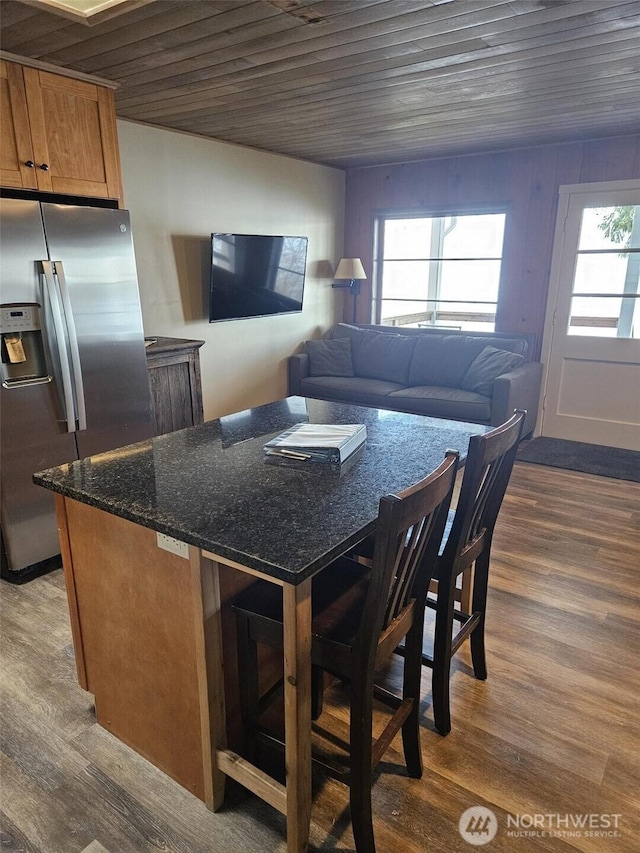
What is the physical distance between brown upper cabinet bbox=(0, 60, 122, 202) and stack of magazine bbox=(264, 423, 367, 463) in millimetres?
1942

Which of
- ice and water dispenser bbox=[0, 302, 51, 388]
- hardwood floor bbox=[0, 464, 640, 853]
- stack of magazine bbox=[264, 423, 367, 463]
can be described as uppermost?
ice and water dispenser bbox=[0, 302, 51, 388]

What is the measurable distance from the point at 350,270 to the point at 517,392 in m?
2.18

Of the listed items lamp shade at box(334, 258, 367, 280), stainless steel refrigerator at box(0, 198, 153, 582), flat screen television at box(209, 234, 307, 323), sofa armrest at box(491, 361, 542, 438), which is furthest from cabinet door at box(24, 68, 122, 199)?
sofa armrest at box(491, 361, 542, 438)

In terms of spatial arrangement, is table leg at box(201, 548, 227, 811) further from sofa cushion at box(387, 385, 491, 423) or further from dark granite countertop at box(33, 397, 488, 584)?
sofa cushion at box(387, 385, 491, 423)

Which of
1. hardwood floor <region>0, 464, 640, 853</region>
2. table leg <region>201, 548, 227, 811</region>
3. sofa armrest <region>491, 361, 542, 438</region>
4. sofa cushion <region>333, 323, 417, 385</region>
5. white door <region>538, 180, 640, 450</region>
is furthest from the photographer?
sofa cushion <region>333, 323, 417, 385</region>

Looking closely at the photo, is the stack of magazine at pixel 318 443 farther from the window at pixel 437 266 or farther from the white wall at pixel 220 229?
the window at pixel 437 266

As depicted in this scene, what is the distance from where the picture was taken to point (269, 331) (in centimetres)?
526

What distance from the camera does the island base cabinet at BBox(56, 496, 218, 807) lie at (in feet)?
4.89

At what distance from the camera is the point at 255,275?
15.8 feet

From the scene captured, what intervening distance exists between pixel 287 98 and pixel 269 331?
7.31ft

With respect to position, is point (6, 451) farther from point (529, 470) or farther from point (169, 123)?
point (529, 470)

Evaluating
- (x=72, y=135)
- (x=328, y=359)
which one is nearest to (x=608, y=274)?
(x=328, y=359)

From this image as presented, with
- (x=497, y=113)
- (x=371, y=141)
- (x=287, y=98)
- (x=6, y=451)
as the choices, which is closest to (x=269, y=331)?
(x=371, y=141)

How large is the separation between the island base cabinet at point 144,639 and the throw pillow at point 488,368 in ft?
11.8
